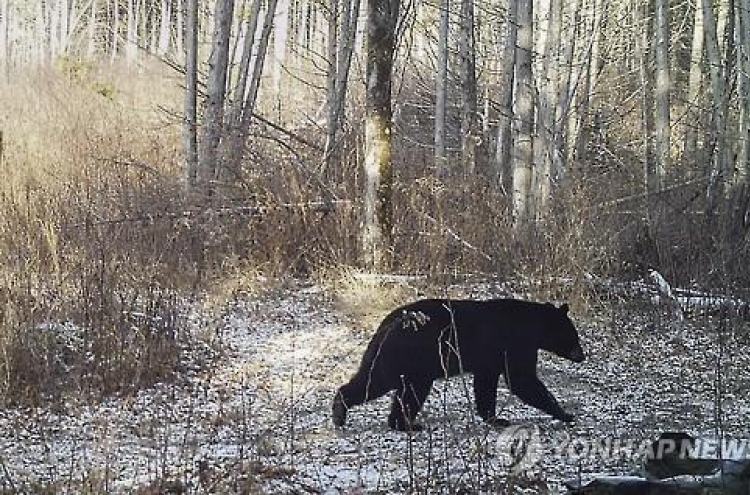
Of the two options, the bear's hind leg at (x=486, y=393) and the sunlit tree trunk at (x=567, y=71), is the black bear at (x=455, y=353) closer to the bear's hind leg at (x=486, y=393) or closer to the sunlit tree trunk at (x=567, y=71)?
the bear's hind leg at (x=486, y=393)

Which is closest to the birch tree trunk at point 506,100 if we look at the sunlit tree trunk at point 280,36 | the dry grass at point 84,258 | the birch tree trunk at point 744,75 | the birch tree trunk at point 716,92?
the birch tree trunk at point 716,92

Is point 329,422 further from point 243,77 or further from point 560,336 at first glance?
point 243,77

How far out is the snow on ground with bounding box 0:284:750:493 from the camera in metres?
4.63

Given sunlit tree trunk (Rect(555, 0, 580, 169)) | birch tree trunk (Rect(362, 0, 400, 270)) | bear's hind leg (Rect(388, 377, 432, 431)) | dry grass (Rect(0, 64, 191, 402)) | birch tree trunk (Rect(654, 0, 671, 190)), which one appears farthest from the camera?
sunlit tree trunk (Rect(555, 0, 580, 169))

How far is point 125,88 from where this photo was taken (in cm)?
2312

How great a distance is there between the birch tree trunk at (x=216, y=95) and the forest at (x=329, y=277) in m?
0.04

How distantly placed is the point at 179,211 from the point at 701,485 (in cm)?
785

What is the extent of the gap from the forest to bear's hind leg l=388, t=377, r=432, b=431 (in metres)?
0.15

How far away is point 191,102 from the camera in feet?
39.2

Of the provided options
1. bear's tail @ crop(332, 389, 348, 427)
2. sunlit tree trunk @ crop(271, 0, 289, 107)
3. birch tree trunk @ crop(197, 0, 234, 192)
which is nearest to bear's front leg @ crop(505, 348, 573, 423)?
bear's tail @ crop(332, 389, 348, 427)

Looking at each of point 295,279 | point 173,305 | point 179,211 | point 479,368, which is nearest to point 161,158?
point 179,211

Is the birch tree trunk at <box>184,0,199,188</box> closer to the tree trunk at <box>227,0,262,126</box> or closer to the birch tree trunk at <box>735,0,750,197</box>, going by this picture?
the tree trunk at <box>227,0,262,126</box>

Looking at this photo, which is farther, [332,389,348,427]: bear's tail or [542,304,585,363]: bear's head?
[542,304,585,363]: bear's head


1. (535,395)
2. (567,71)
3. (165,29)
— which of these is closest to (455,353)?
(535,395)
